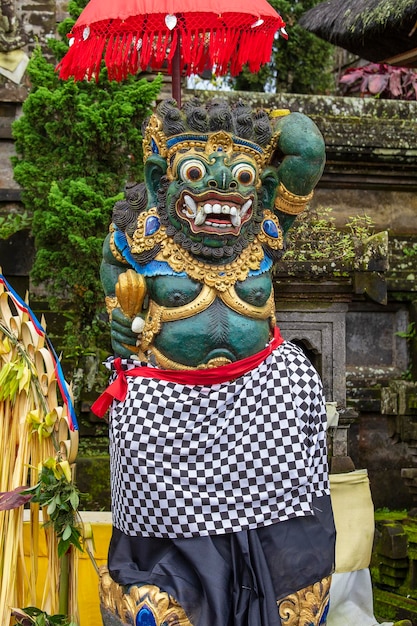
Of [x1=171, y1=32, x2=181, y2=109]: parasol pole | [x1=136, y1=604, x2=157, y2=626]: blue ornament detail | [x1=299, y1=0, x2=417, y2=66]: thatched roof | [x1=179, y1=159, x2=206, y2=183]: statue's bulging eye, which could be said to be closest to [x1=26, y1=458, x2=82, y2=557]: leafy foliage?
[x1=136, y1=604, x2=157, y2=626]: blue ornament detail

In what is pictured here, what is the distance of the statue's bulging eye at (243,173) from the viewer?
12.2 ft

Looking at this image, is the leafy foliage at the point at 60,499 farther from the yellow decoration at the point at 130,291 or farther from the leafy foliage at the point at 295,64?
the leafy foliage at the point at 295,64

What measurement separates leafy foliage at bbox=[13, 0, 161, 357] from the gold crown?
6.72 ft

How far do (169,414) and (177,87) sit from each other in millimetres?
1592

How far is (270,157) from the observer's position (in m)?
3.92

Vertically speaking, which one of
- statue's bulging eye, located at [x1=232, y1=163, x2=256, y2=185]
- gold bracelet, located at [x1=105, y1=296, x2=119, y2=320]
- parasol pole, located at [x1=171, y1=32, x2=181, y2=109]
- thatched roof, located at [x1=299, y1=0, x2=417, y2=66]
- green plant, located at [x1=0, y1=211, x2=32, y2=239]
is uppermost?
thatched roof, located at [x1=299, y1=0, x2=417, y2=66]

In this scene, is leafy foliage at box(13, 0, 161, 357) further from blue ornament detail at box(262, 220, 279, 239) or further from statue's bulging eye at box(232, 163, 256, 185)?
statue's bulging eye at box(232, 163, 256, 185)

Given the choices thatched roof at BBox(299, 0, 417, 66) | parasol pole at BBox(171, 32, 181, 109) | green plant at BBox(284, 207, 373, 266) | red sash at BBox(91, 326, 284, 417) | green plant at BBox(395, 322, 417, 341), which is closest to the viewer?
red sash at BBox(91, 326, 284, 417)

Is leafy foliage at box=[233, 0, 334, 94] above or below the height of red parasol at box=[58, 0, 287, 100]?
above

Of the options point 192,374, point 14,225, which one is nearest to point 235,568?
point 192,374

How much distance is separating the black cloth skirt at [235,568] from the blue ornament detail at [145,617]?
0.10 m

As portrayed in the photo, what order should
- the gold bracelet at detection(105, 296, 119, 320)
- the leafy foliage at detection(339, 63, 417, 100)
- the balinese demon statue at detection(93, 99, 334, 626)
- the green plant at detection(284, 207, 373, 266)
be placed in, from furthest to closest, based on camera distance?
1. the leafy foliage at detection(339, 63, 417, 100)
2. the green plant at detection(284, 207, 373, 266)
3. the gold bracelet at detection(105, 296, 119, 320)
4. the balinese demon statue at detection(93, 99, 334, 626)

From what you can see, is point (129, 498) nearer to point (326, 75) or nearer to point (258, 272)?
→ point (258, 272)

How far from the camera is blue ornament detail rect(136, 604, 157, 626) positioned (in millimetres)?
3432
